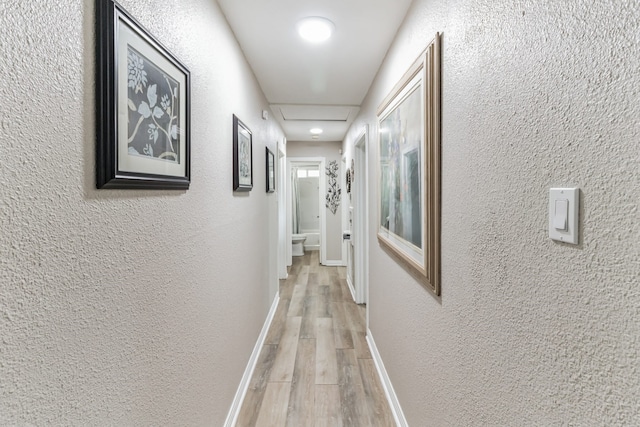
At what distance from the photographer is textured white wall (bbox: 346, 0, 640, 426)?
0.51 m

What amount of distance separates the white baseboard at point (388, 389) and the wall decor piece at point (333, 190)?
3.30 m

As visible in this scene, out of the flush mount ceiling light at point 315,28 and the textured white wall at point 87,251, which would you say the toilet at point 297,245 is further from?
Answer: the textured white wall at point 87,251

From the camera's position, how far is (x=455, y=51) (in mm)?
1068

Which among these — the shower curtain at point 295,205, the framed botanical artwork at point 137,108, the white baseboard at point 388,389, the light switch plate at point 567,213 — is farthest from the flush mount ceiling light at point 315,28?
the shower curtain at point 295,205

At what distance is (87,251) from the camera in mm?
688

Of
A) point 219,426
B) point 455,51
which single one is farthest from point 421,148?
point 219,426

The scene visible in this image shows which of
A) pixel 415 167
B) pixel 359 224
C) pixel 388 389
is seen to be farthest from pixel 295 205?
pixel 415 167

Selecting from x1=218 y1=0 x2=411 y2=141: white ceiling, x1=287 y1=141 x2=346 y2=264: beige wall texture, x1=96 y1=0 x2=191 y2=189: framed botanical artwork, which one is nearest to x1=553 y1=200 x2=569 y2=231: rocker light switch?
x1=96 y1=0 x2=191 y2=189: framed botanical artwork

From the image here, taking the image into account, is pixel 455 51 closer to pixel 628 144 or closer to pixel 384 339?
pixel 628 144

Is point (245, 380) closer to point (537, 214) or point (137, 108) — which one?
point (137, 108)

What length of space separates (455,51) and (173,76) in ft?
3.14

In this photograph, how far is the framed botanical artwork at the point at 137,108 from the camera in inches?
28.1

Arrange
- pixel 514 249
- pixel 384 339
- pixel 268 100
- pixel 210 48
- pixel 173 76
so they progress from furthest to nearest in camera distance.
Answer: pixel 268 100, pixel 384 339, pixel 210 48, pixel 173 76, pixel 514 249

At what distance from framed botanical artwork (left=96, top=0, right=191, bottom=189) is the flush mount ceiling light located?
88 centimetres
